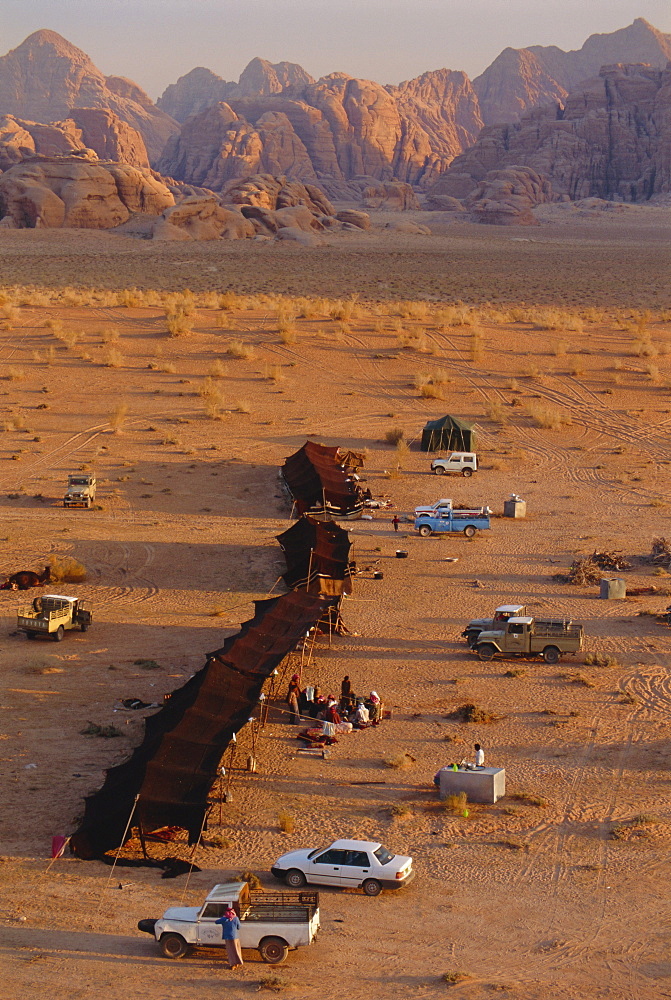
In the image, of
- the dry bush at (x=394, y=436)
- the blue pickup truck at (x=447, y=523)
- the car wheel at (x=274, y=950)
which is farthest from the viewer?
the dry bush at (x=394, y=436)

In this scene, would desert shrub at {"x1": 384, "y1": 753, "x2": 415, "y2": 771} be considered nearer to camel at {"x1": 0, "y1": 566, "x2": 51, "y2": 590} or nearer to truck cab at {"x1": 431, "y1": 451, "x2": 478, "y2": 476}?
camel at {"x1": 0, "y1": 566, "x2": 51, "y2": 590}

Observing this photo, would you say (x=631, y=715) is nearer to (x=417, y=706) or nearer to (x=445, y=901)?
(x=417, y=706)

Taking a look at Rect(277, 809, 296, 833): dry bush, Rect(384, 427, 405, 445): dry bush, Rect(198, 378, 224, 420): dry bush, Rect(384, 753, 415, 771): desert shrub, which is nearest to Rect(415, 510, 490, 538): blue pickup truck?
Rect(384, 427, 405, 445): dry bush

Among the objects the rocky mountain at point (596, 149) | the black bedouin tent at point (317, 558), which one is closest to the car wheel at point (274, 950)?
the black bedouin tent at point (317, 558)

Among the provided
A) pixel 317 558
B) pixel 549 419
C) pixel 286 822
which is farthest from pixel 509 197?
pixel 286 822

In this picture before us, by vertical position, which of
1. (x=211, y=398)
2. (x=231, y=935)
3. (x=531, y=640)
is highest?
(x=211, y=398)

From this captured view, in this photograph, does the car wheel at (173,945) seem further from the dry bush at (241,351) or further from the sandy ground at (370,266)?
the sandy ground at (370,266)

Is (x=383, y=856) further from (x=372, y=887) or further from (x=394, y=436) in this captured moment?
(x=394, y=436)
